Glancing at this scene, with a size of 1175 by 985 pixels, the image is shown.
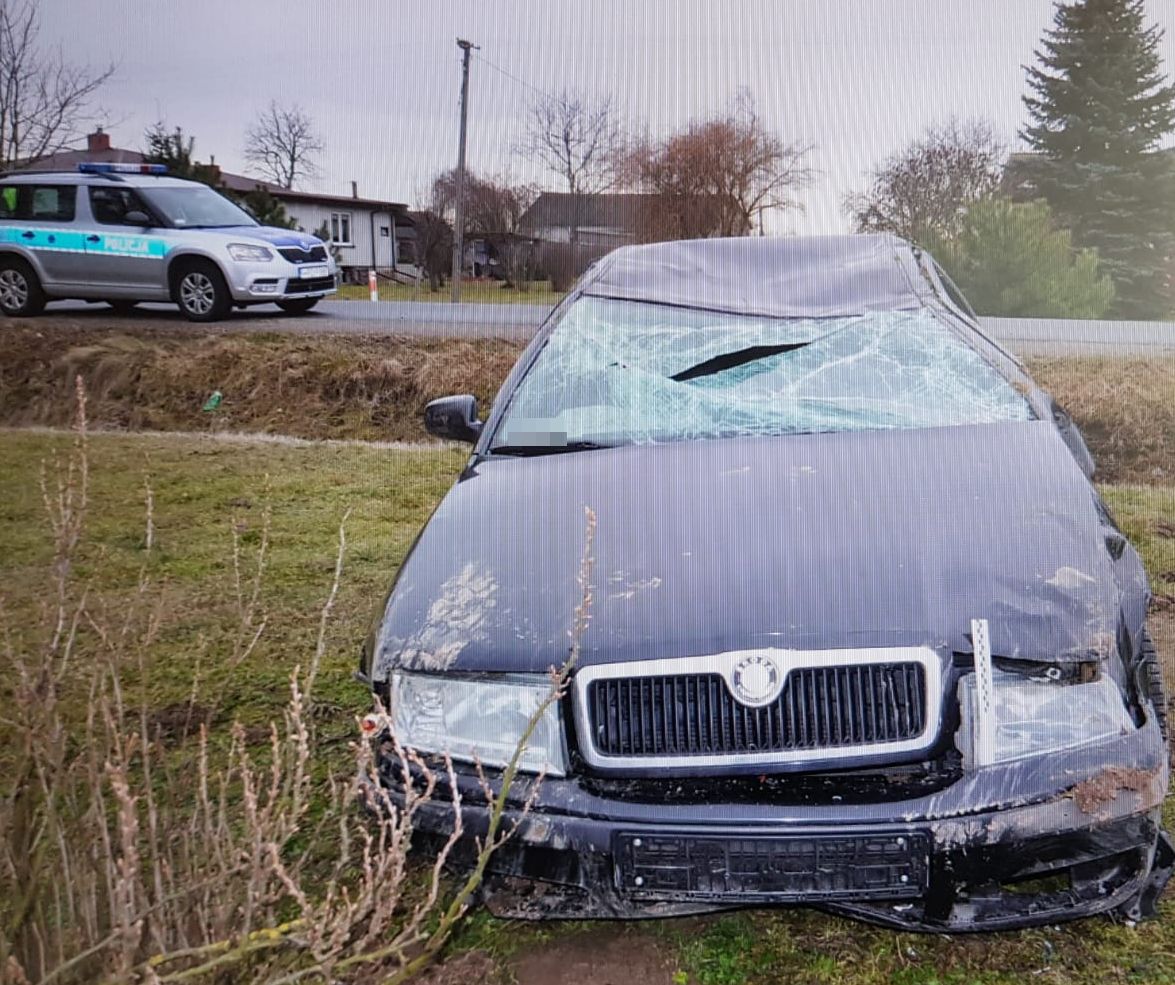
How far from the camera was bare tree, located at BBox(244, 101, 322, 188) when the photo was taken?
2.88 metres

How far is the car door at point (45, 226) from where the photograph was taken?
2.80 m

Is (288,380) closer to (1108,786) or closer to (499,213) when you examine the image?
(499,213)

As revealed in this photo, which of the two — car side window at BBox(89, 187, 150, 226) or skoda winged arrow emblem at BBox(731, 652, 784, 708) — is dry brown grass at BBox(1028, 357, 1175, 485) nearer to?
skoda winged arrow emblem at BBox(731, 652, 784, 708)

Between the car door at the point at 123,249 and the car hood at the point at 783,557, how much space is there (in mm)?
1758

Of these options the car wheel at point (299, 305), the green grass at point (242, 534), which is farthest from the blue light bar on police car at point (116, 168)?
the green grass at point (242, 534)

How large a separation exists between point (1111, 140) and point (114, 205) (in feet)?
9.96

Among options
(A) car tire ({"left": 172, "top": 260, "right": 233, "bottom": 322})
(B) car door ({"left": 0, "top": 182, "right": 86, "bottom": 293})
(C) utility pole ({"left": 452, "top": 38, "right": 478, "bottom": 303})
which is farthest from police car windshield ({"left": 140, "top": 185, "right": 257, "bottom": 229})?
(C) utility pole ({"left": 452, "top": 38, "right": 478, "bottom": 303})

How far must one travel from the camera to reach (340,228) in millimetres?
2969

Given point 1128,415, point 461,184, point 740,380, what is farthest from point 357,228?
point 1128,415

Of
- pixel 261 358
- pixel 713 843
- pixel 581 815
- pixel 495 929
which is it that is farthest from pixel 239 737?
pixel 261 358

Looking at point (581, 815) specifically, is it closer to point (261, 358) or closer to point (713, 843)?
point (713, 843)

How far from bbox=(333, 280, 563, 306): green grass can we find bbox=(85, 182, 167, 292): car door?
0.59 metres

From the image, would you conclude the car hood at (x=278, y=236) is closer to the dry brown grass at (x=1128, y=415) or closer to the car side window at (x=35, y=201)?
the car side window at (x=35, y=201)

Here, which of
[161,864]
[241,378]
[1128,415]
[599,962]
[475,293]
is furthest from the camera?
[1128,415]
